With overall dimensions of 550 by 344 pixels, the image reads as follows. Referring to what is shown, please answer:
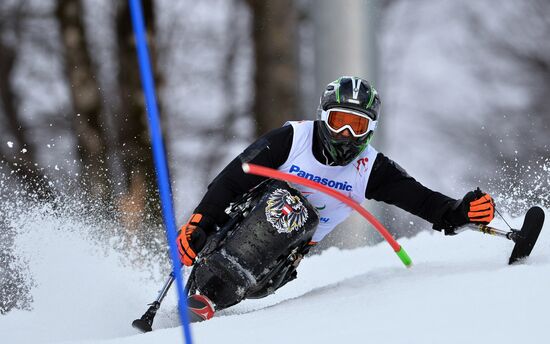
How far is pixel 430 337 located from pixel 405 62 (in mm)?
13878

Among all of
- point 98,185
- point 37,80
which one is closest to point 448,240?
point 98,185

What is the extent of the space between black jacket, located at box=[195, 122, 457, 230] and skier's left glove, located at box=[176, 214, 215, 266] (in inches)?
4.2

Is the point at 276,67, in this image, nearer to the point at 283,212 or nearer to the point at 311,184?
the point at 283,212

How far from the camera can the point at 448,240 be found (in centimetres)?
658

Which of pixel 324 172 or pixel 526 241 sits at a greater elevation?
pixel 324 172

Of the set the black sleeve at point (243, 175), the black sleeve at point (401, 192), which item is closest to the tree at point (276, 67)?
the black sleeve at point (401, 192)

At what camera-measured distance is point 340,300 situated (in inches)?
180

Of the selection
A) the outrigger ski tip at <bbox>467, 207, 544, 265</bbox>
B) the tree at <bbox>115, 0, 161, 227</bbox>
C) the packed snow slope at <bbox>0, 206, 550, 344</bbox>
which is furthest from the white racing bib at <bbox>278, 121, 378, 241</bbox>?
the tree at <bbox>115, 0, 161, 227</bbox>

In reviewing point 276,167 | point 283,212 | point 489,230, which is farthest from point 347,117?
point 489,230

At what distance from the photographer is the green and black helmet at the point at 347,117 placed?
5.21m

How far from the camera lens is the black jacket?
5281 mm

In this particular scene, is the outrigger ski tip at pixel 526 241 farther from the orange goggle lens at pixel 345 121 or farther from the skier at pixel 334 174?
the orange goggle lens at pixel 345 121

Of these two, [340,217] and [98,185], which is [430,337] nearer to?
[340,217]

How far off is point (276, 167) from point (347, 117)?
45 cm
